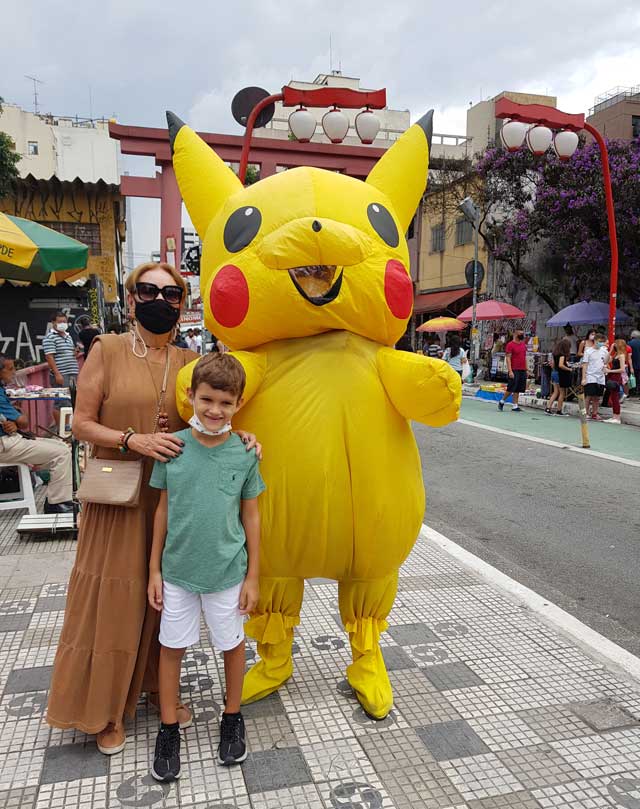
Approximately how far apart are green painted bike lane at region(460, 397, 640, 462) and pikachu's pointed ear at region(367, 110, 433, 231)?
7243 mm

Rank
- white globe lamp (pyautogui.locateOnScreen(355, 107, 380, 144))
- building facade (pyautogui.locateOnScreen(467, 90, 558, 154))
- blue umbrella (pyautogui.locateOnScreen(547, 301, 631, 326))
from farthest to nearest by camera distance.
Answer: building facade (pyautogui.locateOnScreen(467, 90, 558, 154))
blue umbrella (pyautogui.locateOnScreen(547, 301, 631, 326))
white globe lamp (pyautogui.locateOnScreen(355, 107, 380, 144))

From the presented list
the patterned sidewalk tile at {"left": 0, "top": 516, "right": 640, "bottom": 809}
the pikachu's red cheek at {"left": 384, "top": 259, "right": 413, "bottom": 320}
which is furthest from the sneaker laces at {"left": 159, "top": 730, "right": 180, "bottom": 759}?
the pikachu's red cheek at {"left": 384, "top": 259, "right": 413, "bottom": 320}

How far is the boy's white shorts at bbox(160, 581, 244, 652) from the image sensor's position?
236cm

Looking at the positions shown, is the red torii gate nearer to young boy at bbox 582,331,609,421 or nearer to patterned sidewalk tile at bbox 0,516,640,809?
young boy at bbox 582,331,609,421

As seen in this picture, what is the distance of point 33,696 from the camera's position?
9.59 ft

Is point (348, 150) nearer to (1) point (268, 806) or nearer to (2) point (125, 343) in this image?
(2) point (125, 343)

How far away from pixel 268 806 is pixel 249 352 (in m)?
1.67

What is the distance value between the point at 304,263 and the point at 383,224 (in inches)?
18.8

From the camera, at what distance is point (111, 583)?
8.09ft

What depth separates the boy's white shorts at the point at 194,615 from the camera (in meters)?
2.36

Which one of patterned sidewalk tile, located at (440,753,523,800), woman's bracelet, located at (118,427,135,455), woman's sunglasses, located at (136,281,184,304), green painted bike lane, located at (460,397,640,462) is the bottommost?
green painted bike lane, located at (460,397,640,462)

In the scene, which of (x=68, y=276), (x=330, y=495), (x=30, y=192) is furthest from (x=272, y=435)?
(x=30, y=192)

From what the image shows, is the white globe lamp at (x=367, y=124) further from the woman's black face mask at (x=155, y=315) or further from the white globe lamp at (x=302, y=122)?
the woman's black face mask at (x=155, y=315)

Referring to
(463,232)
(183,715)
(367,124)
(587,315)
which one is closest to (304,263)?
(183,715)
